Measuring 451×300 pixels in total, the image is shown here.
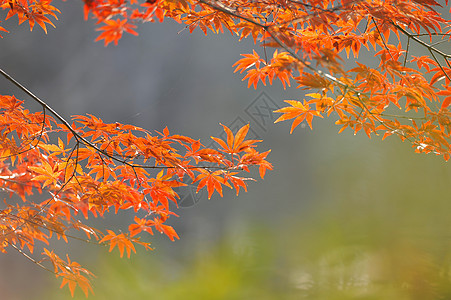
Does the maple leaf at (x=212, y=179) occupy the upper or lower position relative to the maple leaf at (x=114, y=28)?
lower

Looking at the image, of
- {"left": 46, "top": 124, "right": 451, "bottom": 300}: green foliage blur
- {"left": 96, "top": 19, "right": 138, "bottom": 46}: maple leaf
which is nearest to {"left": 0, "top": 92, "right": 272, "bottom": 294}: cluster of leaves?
{"left": 96, "top": 19, "right": 138, "bottom": 46}: maple leaf

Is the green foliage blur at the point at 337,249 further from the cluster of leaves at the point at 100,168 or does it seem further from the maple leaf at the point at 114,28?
the maple leaf at the point at 114,28

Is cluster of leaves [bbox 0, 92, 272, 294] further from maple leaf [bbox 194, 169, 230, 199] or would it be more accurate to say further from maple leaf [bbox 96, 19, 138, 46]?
maple leaf [bbox 96, 19, 138, 46]

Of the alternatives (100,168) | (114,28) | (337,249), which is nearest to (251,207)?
(337,249)

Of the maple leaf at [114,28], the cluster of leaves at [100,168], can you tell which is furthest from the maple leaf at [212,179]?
the maple leaf at [114,28]

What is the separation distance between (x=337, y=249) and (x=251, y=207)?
80cm

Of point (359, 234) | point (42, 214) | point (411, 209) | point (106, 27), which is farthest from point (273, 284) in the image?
point (106, 27)

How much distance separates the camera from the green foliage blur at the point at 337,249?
10.2ft

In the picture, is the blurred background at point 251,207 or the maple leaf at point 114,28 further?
the blurred background at point 251,207

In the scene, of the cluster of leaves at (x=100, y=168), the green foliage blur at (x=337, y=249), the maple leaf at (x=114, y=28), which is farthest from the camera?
the green foliage blur at (x=337, y=249)

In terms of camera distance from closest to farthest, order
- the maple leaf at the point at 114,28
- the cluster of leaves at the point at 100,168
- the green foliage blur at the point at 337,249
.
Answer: the maple leaf at the point at 114,28 → the cluster of leaves at the point at 100,168 → the green foliage blur at the point at 337,249

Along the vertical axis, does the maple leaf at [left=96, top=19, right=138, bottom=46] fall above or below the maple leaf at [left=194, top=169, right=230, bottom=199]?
above

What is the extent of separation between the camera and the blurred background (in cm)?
315

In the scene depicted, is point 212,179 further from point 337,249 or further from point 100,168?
point 337,249
